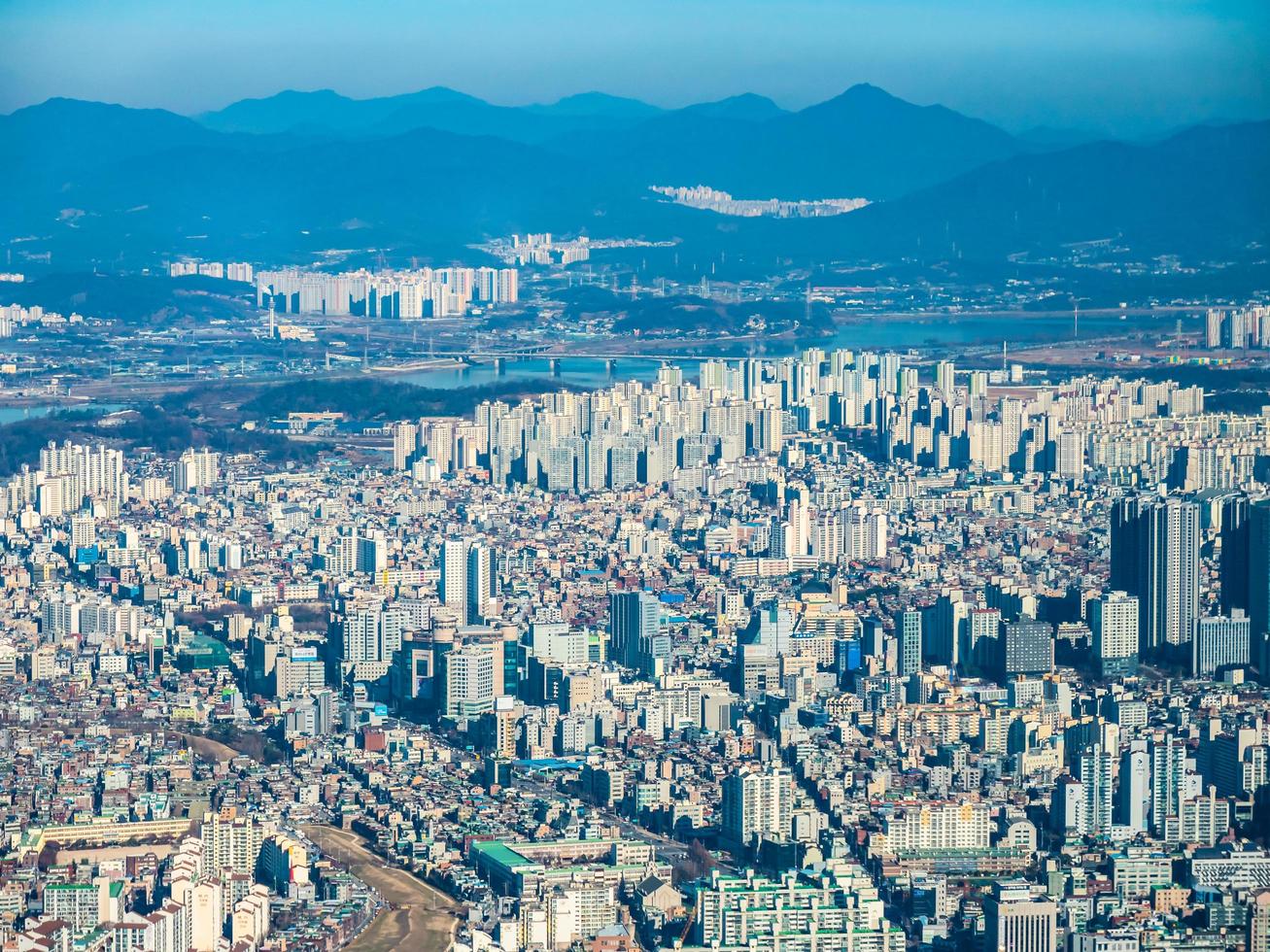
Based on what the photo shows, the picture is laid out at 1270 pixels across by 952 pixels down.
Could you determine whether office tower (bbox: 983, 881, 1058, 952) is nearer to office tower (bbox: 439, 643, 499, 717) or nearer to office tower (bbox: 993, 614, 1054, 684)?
office tower (bbox: 439, 643, 499, 717)

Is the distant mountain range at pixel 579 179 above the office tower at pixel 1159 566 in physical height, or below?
above

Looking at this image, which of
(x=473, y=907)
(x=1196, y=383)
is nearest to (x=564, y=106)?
(x=1196, y=383)

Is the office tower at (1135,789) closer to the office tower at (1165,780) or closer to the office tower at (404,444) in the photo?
the office tower at (1165,780)

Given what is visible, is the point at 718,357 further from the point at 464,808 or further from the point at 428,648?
the point at 464,808

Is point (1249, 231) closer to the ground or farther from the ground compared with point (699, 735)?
farther from the ground

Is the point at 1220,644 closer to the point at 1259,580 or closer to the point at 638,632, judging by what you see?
the point at 1259,580

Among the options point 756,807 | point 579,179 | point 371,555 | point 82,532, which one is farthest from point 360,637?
point 579,179

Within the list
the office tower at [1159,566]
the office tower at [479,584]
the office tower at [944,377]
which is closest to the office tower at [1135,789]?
the office tower at [1159,566]
